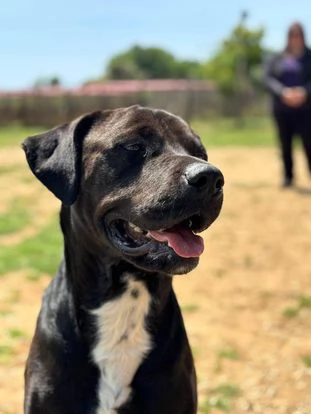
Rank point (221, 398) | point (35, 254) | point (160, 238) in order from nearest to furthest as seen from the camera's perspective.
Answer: point (160, 238)
point (221, 398)
point (35, 254)

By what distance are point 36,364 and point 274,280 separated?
3945 mm

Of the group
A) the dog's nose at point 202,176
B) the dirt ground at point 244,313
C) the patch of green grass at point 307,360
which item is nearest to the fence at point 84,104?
the dirt ground at point 244,313

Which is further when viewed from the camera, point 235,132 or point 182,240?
point 235,132

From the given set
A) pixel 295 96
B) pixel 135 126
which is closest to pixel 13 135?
pixel 295 96

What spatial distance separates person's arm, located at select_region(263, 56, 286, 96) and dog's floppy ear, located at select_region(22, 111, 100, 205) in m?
7.26

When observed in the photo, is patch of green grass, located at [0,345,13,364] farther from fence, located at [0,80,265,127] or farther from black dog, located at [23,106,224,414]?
fence, located at [0,80,265,127]

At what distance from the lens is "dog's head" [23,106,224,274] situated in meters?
2.57

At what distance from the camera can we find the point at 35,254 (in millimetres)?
7215

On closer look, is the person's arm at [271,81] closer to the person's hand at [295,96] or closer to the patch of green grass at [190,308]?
the person's hand at [295,96]

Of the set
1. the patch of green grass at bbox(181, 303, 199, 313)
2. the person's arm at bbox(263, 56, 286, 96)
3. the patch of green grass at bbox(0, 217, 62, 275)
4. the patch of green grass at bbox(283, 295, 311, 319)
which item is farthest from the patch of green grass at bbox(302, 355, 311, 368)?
the person's arm at bbox(263, 56, 286, 96)

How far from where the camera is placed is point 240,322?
545 centimetres

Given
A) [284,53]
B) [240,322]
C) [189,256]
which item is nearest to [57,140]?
[189,256]

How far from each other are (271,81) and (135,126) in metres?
7.47

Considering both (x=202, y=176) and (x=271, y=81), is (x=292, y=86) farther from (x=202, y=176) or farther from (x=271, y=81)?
(x=202, y=176)
